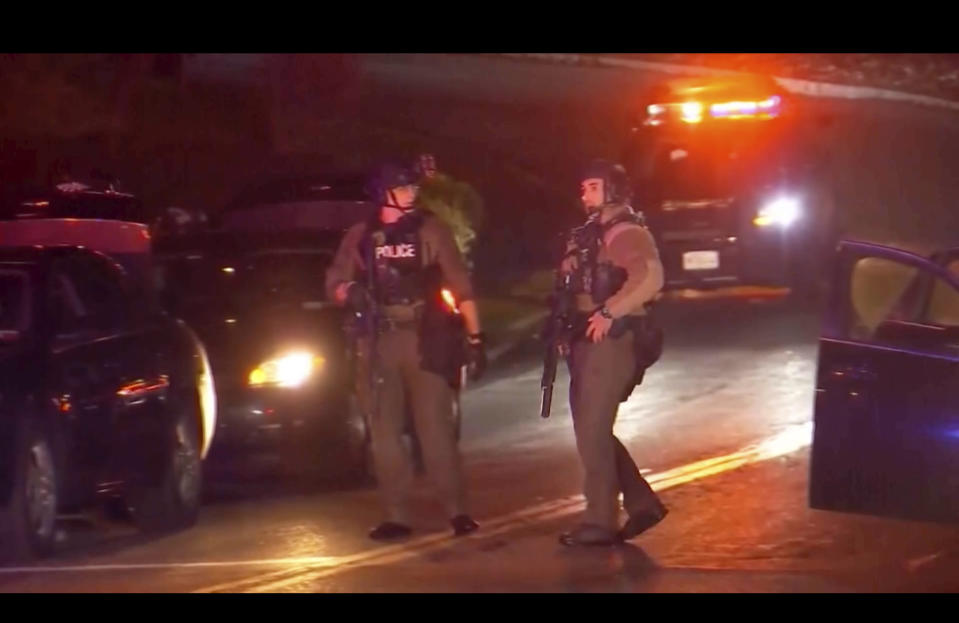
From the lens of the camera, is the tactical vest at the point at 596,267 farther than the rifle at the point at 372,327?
No

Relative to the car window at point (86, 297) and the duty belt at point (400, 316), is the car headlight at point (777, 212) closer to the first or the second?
the car window at point (86, 297)

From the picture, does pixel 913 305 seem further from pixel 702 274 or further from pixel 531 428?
pixel 702 274

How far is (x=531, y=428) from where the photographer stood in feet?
42.9

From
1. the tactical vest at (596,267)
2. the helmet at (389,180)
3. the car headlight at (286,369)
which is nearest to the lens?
the tactical vest at (596,267)

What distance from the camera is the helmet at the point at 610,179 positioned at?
8.62 m

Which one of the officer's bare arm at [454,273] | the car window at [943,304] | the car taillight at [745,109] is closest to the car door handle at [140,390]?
the officer's bare arm at [454,273]

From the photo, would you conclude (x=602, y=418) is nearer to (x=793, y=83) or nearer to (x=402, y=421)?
(x=402, y=421)

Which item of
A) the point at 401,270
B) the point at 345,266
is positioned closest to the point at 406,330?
the point at 401,270

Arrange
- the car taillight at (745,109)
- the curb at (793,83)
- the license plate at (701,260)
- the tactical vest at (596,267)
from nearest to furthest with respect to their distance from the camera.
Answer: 1. the tactical vest at (596,267)
2. the license plate at (701,260)
3. the car taillight at (745,109)
4. the curb at (793,83)

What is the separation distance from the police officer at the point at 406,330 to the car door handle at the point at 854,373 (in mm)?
1791

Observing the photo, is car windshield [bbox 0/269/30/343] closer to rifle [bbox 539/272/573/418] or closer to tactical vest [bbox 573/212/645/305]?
rifle [bbox 539/272/573/418]

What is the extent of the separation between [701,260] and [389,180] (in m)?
8.68
